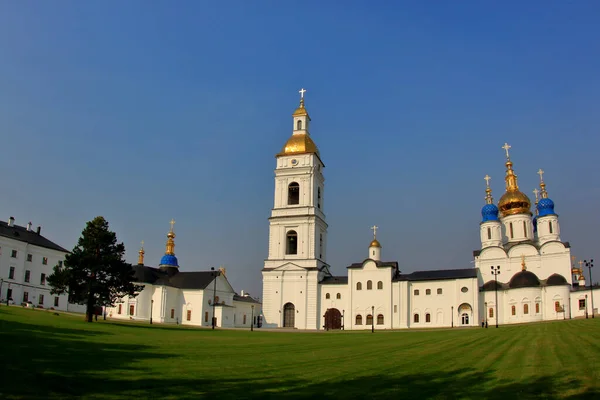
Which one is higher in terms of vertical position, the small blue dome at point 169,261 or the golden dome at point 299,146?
the golden dome at point 299,146

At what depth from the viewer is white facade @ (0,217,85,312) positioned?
5959cm

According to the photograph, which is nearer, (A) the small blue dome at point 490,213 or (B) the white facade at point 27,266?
(B) the white facade at point 27,266

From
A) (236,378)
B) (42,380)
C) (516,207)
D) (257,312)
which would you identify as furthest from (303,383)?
(257,312)

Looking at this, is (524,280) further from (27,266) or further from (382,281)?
(27,266)

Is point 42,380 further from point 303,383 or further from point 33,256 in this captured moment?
point 33,256

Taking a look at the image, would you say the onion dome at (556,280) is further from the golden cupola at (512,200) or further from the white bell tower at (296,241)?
the white bell tower at (296,241)

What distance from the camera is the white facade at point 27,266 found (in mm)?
59594

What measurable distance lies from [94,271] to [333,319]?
104 ft

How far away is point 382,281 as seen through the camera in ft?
212

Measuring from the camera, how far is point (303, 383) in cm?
1259

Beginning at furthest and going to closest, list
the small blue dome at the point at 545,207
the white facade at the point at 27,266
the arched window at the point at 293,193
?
1. the small blue dome at the point at 545,207
2. the arched window at the point at 293,193
3. the white facade at the point at 27,266

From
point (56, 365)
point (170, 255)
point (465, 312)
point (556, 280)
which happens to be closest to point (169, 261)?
Answer: point (170, 255)

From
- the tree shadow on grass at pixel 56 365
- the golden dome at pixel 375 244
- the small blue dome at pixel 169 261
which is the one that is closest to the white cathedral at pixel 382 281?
the golden dome at pixel 375 244

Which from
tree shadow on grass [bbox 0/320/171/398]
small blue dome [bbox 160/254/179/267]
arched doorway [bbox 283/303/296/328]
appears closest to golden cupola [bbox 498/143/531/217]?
arched doorway [bbox 283/303/296/328]
